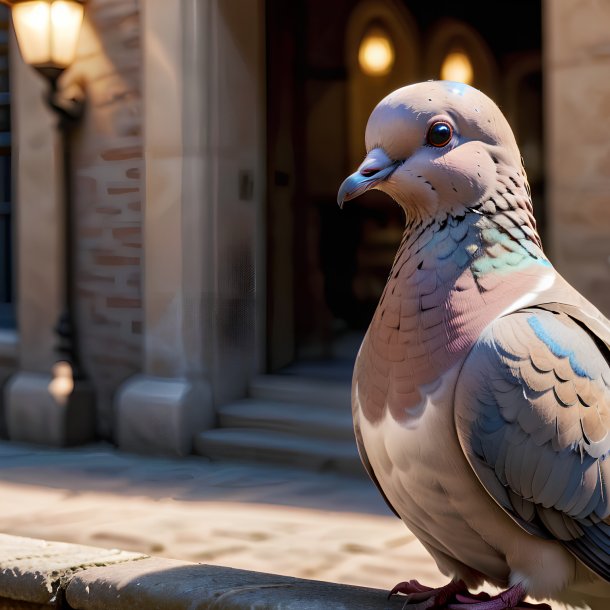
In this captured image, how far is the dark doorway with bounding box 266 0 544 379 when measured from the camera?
6.07m

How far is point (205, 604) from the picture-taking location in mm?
1943

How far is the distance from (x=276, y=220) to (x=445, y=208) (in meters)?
4.39

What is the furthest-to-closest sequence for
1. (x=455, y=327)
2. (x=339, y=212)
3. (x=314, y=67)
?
(x=339, y=212)
(x=314, y=67)
(x=455, y=327)

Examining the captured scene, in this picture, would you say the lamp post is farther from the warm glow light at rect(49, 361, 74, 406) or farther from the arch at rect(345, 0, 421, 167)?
the arch at rect(345, 0, 421, 167)

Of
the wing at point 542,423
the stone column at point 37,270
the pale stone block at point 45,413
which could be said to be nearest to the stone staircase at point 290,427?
the pale stone block at point 45,413

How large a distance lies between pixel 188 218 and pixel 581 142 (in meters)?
2.09

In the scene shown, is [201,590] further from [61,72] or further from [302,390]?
[61,72]

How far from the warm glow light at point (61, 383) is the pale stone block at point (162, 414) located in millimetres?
393

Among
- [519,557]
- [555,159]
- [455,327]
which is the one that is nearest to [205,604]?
[519,557]

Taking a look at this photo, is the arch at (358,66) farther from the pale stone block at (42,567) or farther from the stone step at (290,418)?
the pale stone block at (42,567)

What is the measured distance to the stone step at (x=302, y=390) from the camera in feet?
17.4

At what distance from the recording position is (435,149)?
1632 mm

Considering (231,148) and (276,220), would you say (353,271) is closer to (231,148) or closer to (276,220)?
(276,220)

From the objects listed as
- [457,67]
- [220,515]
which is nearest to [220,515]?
[220,515]
